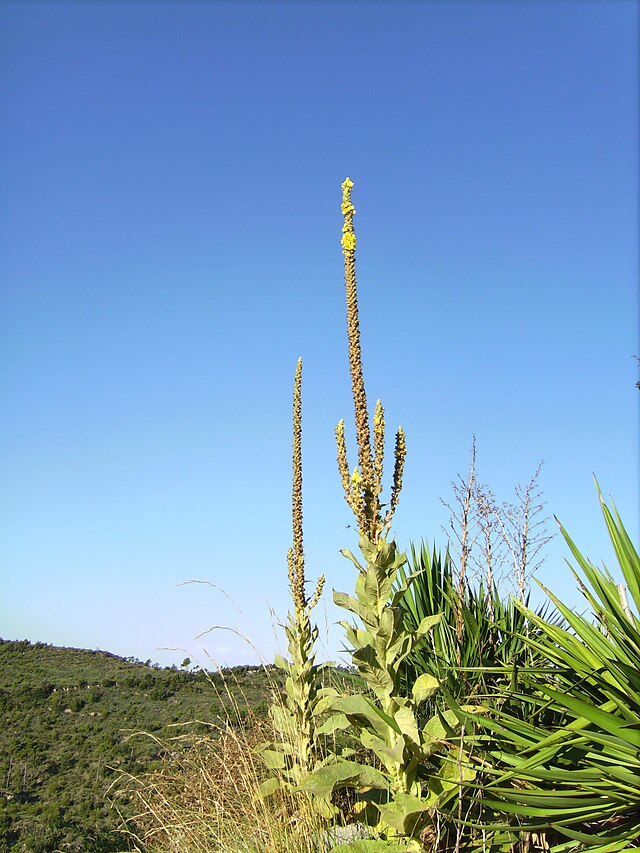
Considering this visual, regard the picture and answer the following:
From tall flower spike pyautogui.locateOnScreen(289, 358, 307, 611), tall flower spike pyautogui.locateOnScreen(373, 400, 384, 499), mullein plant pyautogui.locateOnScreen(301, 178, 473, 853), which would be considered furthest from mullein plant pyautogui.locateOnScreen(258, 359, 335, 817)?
tall flower spike pyautogui.locateOnScreen(373, 400, 384, 499)

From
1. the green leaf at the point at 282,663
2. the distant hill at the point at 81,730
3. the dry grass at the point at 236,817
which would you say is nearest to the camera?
the dry grass at the point at 236,817

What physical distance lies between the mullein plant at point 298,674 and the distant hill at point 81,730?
6.31 ft

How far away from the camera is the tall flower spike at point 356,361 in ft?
14.5

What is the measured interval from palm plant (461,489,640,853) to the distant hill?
4574 millimetres

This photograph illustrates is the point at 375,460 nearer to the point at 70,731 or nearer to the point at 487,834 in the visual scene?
the point at 487,834

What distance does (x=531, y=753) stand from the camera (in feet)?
12.7

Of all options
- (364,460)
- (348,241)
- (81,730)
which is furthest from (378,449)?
(81,730)

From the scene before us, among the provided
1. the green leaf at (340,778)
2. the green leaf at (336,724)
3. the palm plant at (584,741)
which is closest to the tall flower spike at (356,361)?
the palm plant at (584,741)

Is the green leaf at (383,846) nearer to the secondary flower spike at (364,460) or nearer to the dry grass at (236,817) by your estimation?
the dry grass at (236,817)

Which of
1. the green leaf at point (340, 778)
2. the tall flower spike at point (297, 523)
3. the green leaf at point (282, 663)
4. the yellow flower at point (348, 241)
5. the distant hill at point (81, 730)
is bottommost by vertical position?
the distant hill at point (81, 730)

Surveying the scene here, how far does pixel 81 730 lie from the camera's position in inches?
583

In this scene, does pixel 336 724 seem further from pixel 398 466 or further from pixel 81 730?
pixel 81 730

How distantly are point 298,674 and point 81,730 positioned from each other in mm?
10428

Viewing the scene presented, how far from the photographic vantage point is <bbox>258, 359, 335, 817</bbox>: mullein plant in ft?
19.4
